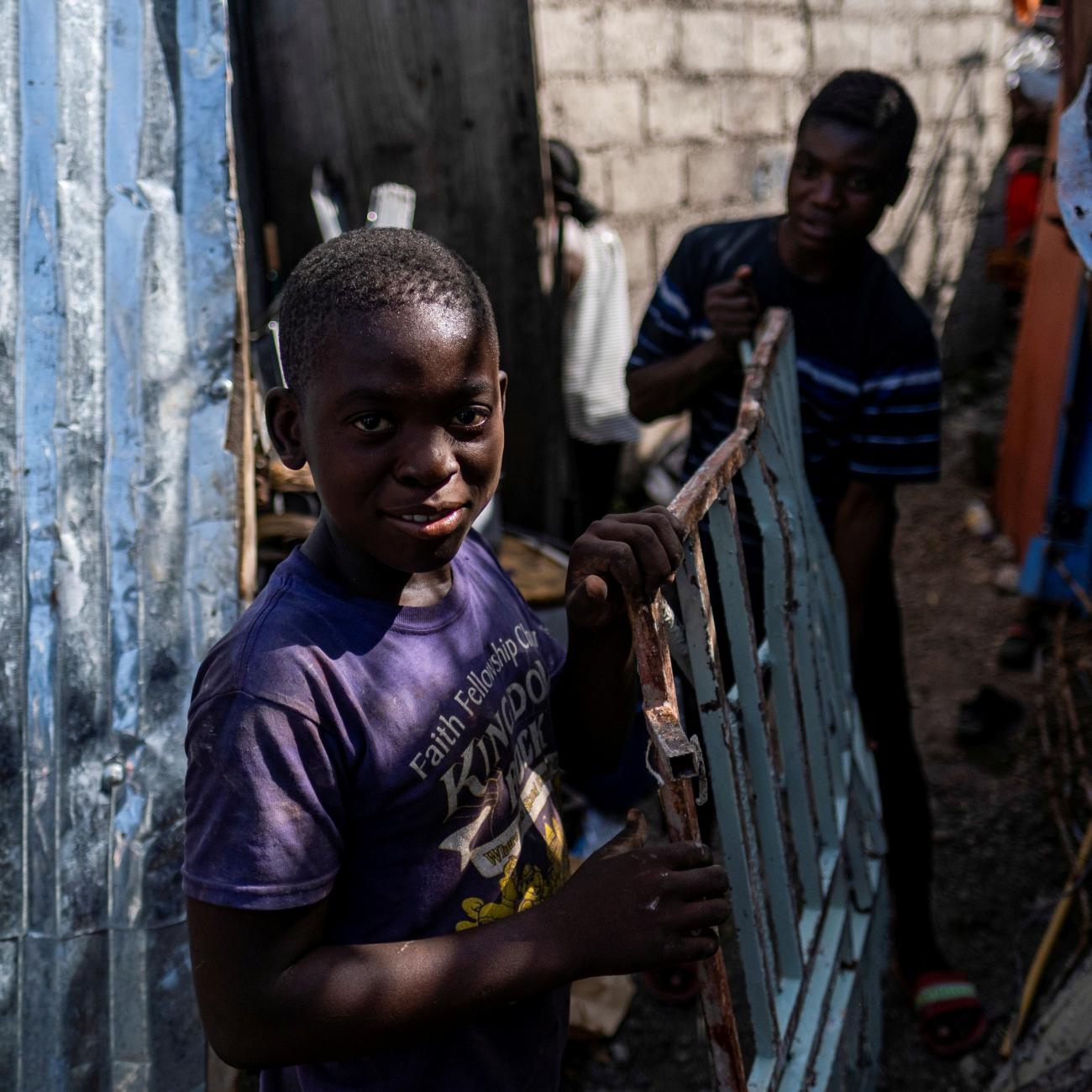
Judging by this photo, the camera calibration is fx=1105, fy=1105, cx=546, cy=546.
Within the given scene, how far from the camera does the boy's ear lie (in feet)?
3.84

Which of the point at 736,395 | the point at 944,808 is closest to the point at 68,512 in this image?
the point at 736,395

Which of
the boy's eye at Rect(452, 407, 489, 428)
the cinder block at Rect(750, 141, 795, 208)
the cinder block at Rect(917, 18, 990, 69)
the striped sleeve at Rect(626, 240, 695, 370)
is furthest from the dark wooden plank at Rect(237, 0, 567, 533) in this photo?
the cinder block at Rect(917, 18, 990, 69)

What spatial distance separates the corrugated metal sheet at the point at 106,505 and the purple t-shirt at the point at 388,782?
657mm

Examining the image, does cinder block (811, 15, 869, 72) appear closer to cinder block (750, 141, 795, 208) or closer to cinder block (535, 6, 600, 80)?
cinder block (750, 141, 795, 208)

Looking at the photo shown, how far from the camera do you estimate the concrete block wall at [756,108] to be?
15.4 ft

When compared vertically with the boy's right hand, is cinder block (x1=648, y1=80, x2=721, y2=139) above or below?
above

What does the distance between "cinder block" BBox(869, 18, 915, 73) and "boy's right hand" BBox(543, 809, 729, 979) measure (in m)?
5.88

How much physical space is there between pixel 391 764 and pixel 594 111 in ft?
13.7

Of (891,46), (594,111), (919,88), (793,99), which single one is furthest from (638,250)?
(919,88)

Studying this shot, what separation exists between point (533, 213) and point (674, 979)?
2.55 meters

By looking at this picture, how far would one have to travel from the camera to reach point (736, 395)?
2.42m

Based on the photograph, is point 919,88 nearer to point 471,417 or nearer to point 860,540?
point 860,540

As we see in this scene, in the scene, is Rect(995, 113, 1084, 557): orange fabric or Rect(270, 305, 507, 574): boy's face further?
Rect(995, 113, 1084, 557): orange fabric

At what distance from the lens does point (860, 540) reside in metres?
2.40
